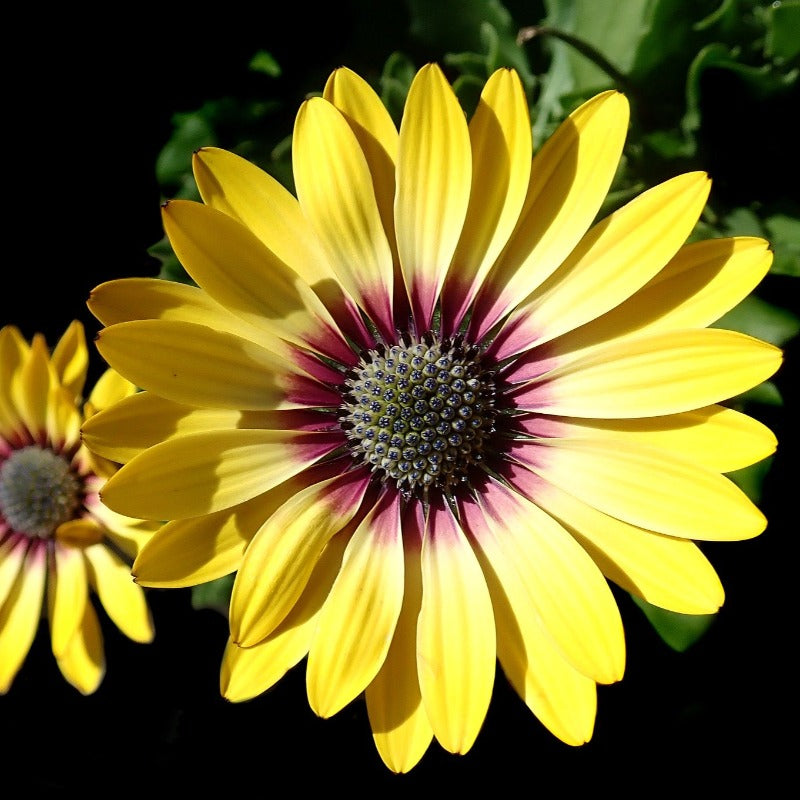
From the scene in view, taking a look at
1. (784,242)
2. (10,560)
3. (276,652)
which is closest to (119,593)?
(10,560)

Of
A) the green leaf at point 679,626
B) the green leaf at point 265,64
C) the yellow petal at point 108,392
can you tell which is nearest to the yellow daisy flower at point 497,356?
the green leaf at point 679,626

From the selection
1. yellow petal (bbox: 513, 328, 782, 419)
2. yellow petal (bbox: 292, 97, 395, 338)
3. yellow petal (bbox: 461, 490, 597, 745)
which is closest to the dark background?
yellow petal (bbox: 461, 490, 597, 745)

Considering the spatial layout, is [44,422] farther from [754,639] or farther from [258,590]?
[754,639]

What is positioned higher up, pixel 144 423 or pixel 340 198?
pixel 340 198

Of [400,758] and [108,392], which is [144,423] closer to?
[108,392]

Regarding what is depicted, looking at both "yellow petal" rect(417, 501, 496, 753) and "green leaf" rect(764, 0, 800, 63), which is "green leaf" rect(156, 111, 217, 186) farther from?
"green leaf" rect(764, 0, 800, 63)

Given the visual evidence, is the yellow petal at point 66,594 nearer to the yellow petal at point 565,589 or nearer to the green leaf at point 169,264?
the green leaf at point 169,264
